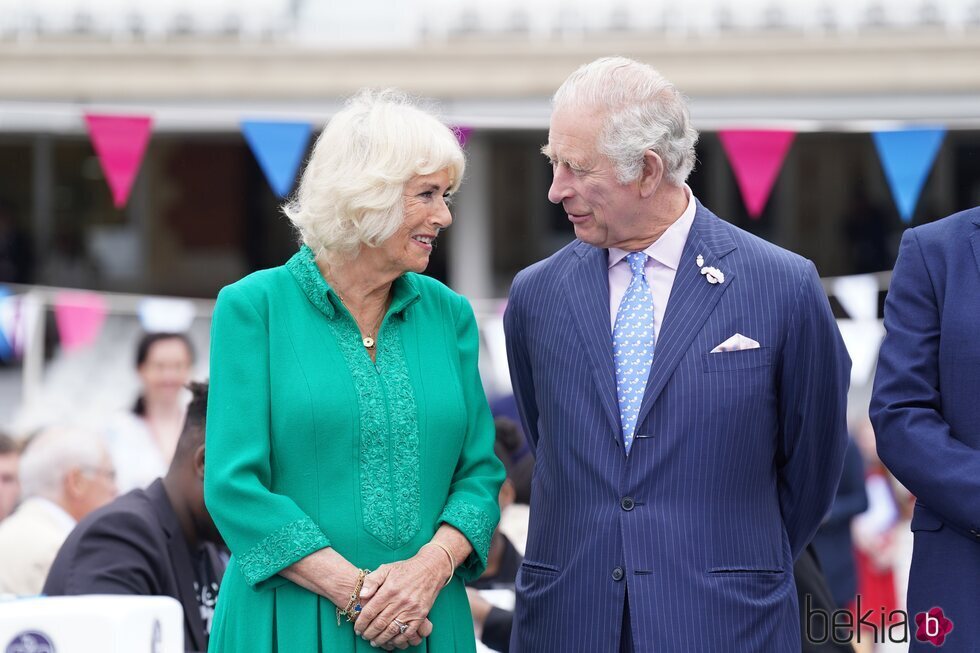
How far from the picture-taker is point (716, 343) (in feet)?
9.91

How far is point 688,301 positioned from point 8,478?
160 inches

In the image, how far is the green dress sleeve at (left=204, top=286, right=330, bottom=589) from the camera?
9.27ft

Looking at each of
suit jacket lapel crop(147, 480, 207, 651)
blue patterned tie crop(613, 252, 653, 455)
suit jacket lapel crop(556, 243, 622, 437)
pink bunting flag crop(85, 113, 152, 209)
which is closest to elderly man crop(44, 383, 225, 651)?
suit jacket lapel crop(147, 480, 207, 651)

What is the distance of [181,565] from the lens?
394cm

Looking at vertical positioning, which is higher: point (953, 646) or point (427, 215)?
point (427, 215)

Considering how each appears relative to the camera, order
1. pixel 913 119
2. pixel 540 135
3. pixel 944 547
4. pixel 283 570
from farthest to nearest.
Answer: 1. pixel 540 135
2. pixel 913 119
3. pixel 944 547
4. pixel 283 570

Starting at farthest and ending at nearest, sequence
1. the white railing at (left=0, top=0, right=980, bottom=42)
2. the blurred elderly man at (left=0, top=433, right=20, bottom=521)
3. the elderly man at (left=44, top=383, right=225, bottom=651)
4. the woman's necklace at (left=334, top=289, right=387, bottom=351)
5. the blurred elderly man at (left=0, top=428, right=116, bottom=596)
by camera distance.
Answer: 1. the white railing at (left=0, top=0, right=980, bottom=42)
2. the blurred elderly man at (left=0, top=433, right=20, bottom=521)
3. the blurred elderly man at (left=0, top=428, right=116, bottom=596)
4. the elderly man at (left=44, top=383, right=225, bottom=651)
5. the woman's necklace at (left=334, top=289, right=387, bottom=351)

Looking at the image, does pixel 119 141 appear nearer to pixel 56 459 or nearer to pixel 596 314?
pixel 56 459

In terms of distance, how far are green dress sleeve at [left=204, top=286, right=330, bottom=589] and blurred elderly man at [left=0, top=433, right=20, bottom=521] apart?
3600 millimetres

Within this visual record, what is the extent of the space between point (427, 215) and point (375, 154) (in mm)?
173

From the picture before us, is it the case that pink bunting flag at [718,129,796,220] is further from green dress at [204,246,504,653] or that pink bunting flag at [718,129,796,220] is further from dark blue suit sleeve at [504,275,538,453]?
green dress at [204,246,504,653]

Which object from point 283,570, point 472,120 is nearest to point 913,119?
point 472,120

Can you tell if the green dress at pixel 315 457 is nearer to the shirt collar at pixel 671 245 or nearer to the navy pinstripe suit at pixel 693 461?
the navy pinstripe suit at pixel 693 461

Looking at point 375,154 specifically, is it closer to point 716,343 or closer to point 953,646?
point 716,343
